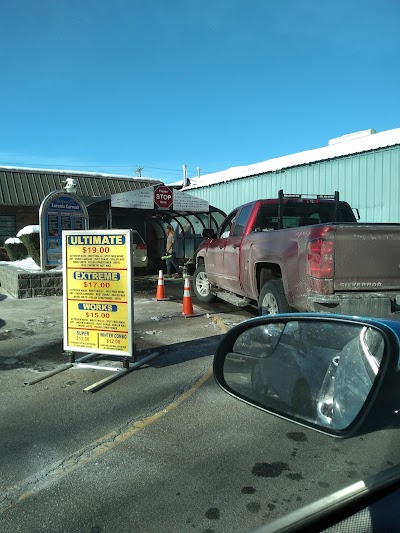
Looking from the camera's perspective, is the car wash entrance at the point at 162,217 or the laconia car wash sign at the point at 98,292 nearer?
the laconia car wash sign at the point at 98,292

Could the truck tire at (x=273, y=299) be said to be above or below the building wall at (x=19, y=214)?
below

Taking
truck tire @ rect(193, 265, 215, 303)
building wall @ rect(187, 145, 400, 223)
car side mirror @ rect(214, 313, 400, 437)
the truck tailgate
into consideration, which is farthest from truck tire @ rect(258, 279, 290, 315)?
building wall @ rect(187, 145, 400, 223)

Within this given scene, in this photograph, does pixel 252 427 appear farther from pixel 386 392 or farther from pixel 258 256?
pixel 258 256

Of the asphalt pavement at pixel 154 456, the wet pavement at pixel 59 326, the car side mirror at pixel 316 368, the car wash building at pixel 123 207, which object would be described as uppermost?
the car wash building at pixel 123 207

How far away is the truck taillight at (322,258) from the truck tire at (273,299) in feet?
3.23

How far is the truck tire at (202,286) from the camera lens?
34.6 ft

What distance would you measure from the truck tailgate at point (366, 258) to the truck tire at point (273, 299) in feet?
3.62

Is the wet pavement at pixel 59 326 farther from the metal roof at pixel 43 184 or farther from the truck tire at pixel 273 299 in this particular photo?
the metal roof at pixel 43 184

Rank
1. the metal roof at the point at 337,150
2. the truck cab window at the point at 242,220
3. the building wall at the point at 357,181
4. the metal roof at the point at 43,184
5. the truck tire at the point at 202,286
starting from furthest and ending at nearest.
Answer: the metal roof at the point at 43,184 → the metal roof at the point at 337,150 → the building wall at the point at 357,181 → the truck tire at the point at 202,286 → the truck cab window at the point at 242,220

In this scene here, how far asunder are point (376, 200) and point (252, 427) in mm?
9581

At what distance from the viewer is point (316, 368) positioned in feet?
6.44

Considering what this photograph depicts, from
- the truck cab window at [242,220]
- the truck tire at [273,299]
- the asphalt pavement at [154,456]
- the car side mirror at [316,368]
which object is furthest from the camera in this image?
the truck cab window at [242,220]

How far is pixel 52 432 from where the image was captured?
3.90 m

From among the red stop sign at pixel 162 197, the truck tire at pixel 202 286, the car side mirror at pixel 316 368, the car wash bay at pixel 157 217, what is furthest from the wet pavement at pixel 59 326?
the red stop sign at pixel 162 197
